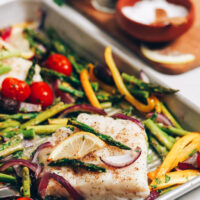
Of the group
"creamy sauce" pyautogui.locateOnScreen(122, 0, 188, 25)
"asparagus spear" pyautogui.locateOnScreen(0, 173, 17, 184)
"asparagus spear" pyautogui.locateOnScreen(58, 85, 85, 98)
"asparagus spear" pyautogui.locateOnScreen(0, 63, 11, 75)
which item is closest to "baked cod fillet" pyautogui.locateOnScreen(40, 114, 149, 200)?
"asparagus spear" pyautogui.locateOnScreen(0, 173, 17, 184)

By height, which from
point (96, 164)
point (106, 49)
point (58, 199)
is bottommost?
point (58, 199)

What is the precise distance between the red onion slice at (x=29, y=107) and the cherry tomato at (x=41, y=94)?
0.34 ft

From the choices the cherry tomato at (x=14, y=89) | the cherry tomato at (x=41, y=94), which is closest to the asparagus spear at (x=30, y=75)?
the cherry tomato at (x=41, y=94)

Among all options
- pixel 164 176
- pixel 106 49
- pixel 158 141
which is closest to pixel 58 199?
pixel 164 176

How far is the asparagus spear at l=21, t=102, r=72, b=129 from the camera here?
3.47 metres

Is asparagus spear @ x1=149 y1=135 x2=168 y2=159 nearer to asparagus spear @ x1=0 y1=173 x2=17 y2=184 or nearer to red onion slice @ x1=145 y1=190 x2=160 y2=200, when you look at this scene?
red onion slice @ x1=145 y1=190 x2=160 y2=200

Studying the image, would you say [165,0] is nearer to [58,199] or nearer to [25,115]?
[25,115]

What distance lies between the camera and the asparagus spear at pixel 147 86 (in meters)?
3.55

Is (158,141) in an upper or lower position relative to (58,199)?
upper

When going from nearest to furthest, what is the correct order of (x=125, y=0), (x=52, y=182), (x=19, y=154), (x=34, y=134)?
(x=52, y=182) < (x=19, y=154) < (x=34, y=134) < (x=125, y=0)

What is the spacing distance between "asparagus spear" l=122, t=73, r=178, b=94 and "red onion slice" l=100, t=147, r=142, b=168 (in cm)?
103

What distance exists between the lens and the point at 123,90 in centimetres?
379

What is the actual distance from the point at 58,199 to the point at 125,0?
2712 mm

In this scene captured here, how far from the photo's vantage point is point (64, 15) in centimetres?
463
